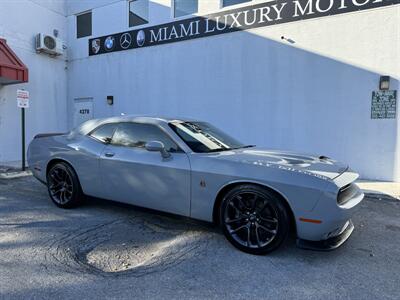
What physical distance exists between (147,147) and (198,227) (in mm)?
1272

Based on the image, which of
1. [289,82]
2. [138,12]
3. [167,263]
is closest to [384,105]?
[289,82]

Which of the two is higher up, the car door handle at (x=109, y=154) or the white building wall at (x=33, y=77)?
the white building wall at (x=33, y=77)

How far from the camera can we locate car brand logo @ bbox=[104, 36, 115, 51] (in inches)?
458

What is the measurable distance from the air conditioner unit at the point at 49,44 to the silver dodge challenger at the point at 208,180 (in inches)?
305

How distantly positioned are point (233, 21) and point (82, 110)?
22.7 ft

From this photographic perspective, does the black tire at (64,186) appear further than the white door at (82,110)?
No

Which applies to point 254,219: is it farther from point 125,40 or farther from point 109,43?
point 109,43

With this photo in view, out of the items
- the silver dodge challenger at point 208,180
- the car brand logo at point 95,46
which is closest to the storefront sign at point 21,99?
the silver dodge challenger at point 208,180

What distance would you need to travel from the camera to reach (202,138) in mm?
4348

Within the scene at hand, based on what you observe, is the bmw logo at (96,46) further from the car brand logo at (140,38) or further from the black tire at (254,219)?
the black tire at (254,219)

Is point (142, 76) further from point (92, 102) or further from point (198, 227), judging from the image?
point (198, 227)

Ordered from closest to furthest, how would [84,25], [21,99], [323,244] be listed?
[323,244] → [21,99] → [84,25]

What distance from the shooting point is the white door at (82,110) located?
12.5m

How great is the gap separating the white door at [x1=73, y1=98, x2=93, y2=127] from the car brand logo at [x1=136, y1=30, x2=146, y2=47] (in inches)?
120
